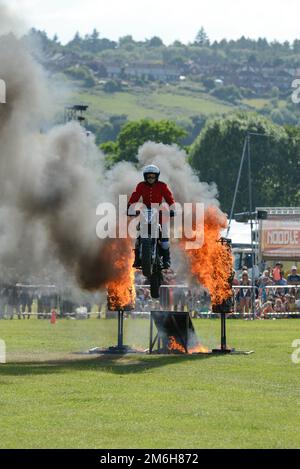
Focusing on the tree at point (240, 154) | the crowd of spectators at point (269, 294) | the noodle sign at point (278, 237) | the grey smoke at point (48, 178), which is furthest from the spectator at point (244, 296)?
the tree at point (240, 154)

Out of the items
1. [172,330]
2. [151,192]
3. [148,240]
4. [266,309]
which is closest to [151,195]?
[151,192]

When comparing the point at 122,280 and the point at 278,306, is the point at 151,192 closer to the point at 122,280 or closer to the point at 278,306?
the point at 122,280

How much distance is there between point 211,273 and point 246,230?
3516cm

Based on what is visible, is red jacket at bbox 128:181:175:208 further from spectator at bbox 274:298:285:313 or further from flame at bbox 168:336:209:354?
spectator at bbox 274:298:285:313

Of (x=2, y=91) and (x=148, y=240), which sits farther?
(x=2, y=91)

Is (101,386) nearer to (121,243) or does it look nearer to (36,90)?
(121,243)

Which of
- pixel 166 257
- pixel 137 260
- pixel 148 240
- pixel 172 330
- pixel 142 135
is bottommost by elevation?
pixel 172 330

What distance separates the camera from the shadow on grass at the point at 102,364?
84.3 feet

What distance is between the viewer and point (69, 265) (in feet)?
111

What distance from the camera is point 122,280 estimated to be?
3080 cm

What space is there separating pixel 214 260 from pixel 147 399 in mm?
10456

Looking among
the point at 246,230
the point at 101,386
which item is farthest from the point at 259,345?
the point at 246,230

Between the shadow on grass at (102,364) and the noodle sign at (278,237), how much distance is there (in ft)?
86.5

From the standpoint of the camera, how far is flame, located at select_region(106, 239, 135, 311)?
1208 inches
